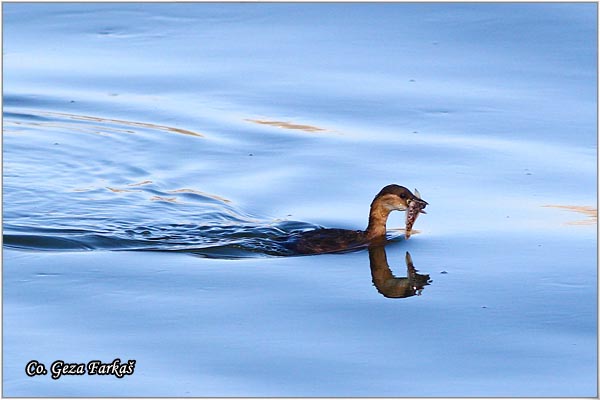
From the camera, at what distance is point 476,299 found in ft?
25.0

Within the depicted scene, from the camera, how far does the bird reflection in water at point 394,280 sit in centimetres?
789

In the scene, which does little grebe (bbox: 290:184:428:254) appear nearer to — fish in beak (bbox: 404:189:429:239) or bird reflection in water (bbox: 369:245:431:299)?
fish in beak (bbox: 404:189:429:239)

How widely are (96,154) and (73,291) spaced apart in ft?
12.5

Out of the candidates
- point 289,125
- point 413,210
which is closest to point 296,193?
point 413,210

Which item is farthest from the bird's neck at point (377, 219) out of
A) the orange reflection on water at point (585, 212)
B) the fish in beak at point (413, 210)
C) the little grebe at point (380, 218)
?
the orange reflection on water at point (585, 212)

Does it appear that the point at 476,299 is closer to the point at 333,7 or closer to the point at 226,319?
the point at 226,319

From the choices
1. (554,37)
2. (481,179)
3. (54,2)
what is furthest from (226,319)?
(54,2)

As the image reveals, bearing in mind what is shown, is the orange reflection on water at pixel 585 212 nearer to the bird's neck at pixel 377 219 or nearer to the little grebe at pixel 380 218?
the little grebe at pixel 380 218

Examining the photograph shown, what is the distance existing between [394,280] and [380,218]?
944mm

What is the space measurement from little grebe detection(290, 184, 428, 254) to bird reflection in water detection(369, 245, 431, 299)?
7.6 inches

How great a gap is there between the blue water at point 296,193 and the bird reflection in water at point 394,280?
0.03 metres

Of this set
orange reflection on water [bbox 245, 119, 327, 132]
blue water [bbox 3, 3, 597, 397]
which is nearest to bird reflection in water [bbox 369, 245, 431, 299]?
blue water [bbox 3, 3, 597, 397]

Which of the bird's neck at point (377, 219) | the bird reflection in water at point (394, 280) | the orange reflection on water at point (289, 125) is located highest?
the orange reflection on water at point (289, 125)

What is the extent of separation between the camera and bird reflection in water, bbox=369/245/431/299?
7.89 meters
